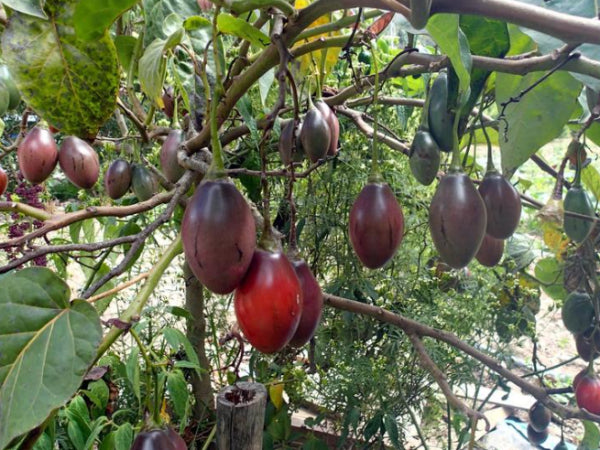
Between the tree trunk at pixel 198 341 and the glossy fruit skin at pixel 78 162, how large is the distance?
0.30 meters

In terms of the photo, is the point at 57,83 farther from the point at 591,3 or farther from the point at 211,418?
the point at 211,418

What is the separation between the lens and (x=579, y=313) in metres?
0.92

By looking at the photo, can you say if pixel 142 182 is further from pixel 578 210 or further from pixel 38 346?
pixel 578 210

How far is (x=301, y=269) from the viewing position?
1.70 feet

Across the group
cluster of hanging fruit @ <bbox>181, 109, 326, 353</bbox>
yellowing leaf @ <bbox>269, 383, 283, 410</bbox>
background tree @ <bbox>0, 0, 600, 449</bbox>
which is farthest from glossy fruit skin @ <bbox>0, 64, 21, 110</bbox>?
yellowing leaf @ <bbox>269, 383, 283, 410</bbox>

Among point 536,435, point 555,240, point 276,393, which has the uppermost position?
point 555,240

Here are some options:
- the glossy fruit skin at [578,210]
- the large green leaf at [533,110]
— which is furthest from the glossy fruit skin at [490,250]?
the glossy fruit skin at [578,210]

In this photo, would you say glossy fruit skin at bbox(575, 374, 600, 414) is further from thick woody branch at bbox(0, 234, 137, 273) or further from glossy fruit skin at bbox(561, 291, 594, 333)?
thick woody branch at bbox(0, 234, 137, 273)

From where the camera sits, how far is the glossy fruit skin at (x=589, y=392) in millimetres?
986

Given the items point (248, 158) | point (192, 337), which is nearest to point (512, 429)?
point (192, 337)

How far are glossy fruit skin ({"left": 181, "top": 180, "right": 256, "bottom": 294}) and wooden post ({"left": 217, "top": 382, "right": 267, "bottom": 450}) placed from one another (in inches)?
12.1

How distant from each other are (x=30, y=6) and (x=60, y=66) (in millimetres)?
65

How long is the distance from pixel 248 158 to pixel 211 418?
2.28ft

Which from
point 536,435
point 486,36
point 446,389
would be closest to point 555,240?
point 446,389
